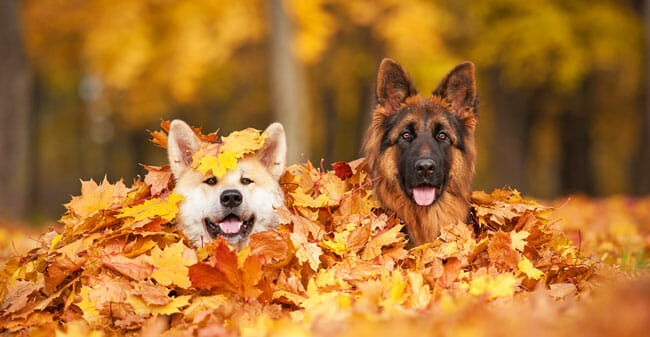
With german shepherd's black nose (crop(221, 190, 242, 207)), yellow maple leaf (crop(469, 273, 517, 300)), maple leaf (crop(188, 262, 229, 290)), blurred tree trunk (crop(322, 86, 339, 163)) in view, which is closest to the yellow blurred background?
blurred tree trunk (crop(322, 86, 339, 163))

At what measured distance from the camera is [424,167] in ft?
12.9

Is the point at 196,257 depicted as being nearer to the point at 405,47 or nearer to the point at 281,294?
the point at 281,294

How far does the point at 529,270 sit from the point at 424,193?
860 mm

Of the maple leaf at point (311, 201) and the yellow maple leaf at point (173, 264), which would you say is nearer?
the yellow maple leaf at point (173, 264)

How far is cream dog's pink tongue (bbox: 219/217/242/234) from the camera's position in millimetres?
3811

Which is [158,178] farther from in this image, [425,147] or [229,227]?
[425,147]

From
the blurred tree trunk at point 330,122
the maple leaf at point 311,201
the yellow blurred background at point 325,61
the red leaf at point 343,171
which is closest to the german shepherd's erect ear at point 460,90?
the red leaf at point 343,171

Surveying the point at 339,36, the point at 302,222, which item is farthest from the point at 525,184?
the point at 302,222

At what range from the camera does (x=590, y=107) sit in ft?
56.6

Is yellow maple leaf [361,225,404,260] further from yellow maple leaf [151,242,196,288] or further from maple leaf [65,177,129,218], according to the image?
maple leaf [65,177,129,218]

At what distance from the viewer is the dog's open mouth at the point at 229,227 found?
3814 mm

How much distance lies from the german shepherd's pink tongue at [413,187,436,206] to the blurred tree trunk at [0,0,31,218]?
28.9 ft

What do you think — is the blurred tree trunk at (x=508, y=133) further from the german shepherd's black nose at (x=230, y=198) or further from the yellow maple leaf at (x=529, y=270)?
the german shepherd's black nose at (x=230, y=198)

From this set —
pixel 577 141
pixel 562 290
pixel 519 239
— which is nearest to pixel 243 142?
pixel 519 239
